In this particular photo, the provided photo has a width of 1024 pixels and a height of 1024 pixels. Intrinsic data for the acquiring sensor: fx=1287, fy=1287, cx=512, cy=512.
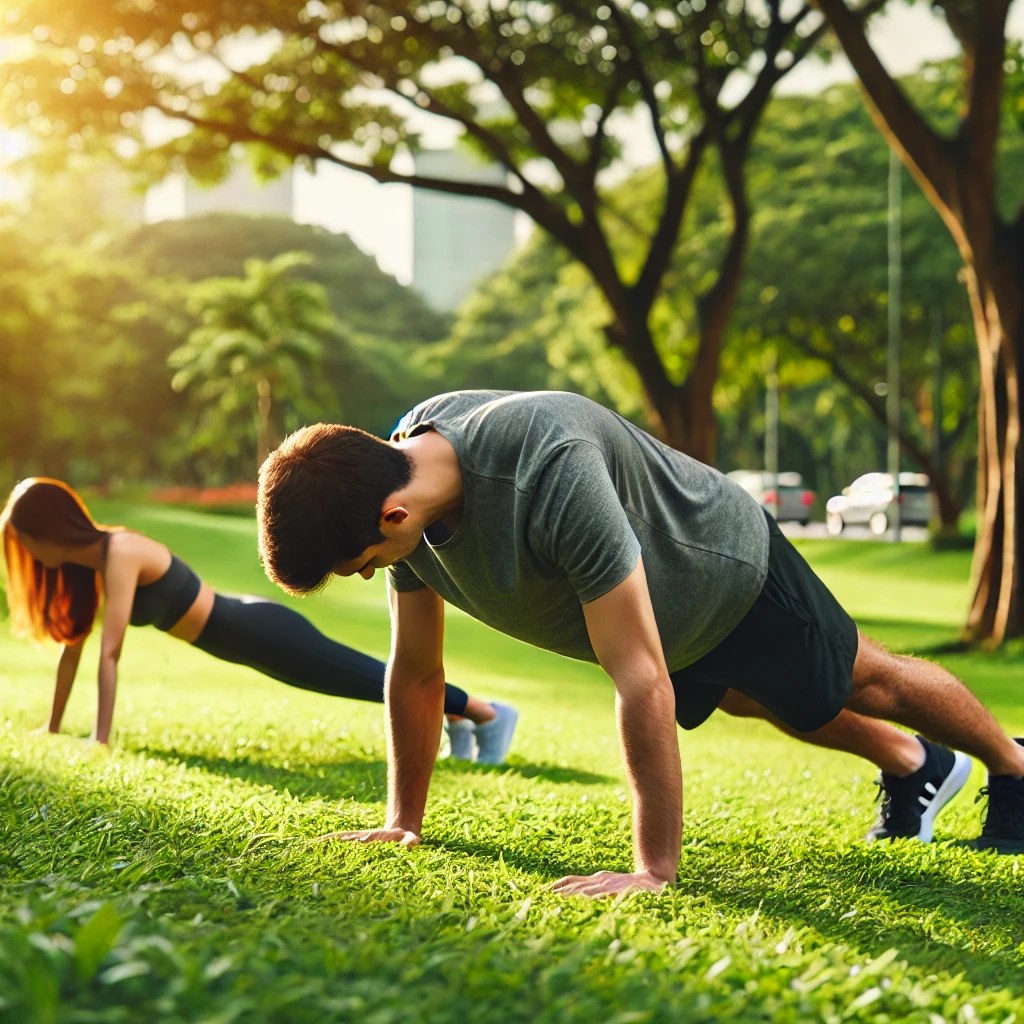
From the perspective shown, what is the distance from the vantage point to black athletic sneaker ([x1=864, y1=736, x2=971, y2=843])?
15.1 ft

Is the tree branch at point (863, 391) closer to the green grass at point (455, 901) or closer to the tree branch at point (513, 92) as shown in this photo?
the tree branch at point (513, 92)

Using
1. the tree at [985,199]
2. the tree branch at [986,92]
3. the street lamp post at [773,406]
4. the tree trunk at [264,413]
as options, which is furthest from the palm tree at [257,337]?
the tree branch at [986,92]

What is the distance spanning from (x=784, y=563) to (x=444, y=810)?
155 cm

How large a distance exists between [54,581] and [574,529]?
4287mm

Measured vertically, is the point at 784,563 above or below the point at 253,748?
above

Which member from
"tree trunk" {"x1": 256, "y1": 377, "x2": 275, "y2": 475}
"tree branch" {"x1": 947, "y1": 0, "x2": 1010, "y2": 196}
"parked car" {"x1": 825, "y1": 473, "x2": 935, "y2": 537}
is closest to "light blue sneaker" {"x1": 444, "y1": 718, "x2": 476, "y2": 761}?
"tree branch" {"x1": 947, "y1": 0, "x2": 1010, "y2": 196}

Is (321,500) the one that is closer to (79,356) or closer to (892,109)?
(892,109)

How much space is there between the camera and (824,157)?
30344mm

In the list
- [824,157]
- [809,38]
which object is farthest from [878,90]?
[824,157]

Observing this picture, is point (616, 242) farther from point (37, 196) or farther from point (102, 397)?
point (37, 196)

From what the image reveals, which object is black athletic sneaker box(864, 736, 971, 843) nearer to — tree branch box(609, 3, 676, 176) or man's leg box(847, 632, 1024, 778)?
man's leg box(847, 632, 1024, 778)

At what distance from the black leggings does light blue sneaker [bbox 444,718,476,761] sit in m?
0.22

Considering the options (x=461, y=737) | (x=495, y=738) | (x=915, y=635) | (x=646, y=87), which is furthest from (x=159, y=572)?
(x=915, y=635)

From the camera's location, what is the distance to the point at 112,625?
6.24m
